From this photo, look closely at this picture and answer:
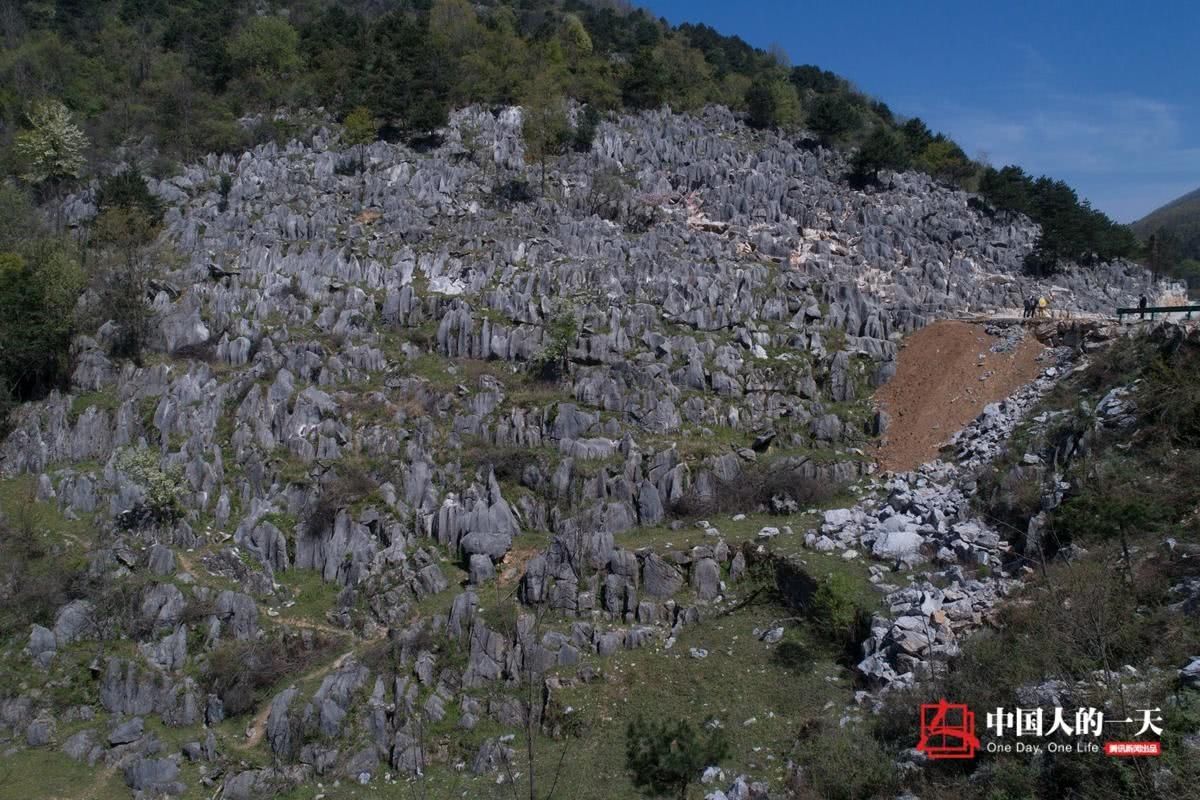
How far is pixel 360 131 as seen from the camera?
49.9m

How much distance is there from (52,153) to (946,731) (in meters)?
51.9

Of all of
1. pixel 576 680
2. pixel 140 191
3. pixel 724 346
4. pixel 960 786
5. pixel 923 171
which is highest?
pixel 923 171

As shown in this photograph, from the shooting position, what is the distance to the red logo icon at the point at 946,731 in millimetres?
13805

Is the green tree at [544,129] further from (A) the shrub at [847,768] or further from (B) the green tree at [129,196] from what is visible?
(A) the shrub at [847,768]

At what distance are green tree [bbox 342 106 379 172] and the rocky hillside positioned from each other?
2215 mm

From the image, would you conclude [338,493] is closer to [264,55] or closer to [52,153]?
[52,153]

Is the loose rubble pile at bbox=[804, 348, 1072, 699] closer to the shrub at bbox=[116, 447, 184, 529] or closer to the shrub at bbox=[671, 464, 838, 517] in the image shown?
the shrub at bbox=[671, 464, 838, 517]

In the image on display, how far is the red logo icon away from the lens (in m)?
13.8

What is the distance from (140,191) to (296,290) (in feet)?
40.2

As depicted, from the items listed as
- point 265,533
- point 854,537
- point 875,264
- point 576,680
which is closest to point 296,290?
point 265,533

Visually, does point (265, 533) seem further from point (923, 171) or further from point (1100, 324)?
point (923, 171)

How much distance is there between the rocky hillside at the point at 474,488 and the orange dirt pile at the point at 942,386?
146 cm

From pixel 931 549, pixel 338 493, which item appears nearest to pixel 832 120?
pixel 931 549

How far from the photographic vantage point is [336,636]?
75.3 ft
